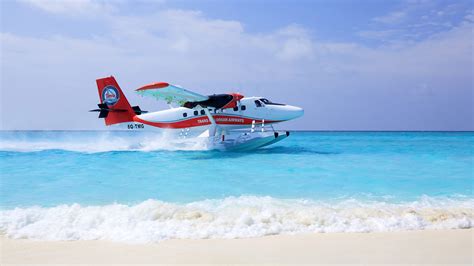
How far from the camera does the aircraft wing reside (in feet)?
43.0

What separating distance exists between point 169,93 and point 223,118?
291 centimetres

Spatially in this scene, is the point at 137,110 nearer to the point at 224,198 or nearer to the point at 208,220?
the point at 224,198

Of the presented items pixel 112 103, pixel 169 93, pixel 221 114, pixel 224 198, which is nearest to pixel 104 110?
pixel 112 103

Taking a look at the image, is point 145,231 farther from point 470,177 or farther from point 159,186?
point 470,177

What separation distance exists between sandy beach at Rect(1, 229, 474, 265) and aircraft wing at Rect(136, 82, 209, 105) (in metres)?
9.26

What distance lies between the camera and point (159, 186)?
7.84 meters

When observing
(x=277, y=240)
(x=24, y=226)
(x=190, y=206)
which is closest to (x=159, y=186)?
(x=190, y=206)

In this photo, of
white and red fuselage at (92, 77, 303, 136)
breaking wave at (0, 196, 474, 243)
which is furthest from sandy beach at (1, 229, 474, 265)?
white and red fuselage at (92, 77, 303, 136)

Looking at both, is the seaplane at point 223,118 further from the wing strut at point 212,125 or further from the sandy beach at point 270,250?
the sandy beach at point 270,250

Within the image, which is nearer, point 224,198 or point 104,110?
point 224,198

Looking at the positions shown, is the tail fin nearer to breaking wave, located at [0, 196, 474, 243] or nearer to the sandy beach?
breaking wave, located at [0, 196, 474, 243]

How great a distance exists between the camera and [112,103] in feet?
58.5

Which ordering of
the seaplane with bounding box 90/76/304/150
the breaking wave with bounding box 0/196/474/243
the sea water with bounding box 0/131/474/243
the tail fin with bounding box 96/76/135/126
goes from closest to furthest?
1. the breaking wave with bounding box 0/196/474/243
2. the sea water with bounding box 0/131/474/243
3. the seaplane with bounding box 90/76/304/150
4. the tail fin with bounding box 96/76/135/126

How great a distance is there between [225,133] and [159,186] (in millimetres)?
8447
